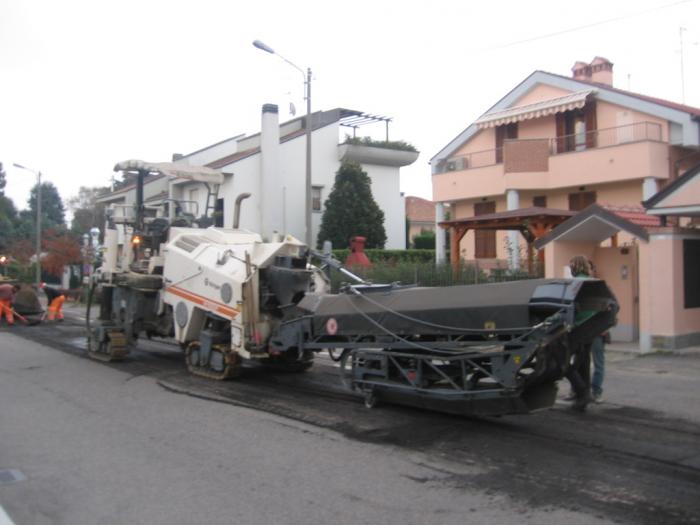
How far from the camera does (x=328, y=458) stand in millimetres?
6602

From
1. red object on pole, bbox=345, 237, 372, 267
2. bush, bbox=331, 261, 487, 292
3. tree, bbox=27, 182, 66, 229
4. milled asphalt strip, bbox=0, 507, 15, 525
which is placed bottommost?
milled asphalt strip, bbox=0, 507, 15, 525

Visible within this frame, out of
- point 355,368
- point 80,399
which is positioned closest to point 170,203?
point 80,399

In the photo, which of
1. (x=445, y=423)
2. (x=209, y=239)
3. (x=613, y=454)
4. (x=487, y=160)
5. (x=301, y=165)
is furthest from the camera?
(x=301, y=165)

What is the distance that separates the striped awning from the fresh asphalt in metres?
17.4

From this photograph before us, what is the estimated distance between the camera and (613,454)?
6.42 m

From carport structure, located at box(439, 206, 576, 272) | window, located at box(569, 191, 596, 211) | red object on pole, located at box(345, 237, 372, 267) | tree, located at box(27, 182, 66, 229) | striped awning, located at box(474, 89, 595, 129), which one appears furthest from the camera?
tree, located at box(27, 182, 66, 229)

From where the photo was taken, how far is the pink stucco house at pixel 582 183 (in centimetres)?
1328

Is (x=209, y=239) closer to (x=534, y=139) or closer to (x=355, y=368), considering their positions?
(x=355, y=368)

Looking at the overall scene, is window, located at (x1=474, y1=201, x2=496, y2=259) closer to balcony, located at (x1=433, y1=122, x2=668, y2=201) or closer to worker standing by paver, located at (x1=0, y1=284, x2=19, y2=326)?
balcony, located at (x1=433, y1=122, x2=668, y2=201)

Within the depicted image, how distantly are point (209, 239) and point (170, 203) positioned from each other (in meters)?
1.91

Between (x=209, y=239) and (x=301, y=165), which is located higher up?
(x=301, y=165)

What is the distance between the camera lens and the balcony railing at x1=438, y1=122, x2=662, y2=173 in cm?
2381

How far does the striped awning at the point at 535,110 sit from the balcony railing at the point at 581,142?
1.07 meters

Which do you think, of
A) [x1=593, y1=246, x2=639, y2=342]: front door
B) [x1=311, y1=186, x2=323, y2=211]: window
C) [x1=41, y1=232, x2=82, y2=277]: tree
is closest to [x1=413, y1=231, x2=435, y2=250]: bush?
[x1=311, y1=186, x2=323, y2=211]: window
